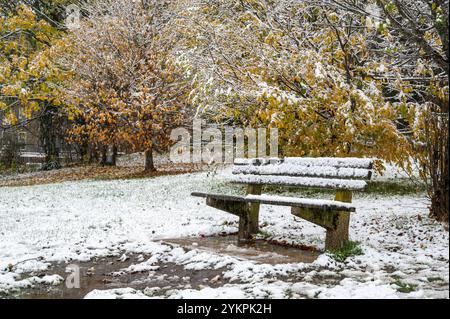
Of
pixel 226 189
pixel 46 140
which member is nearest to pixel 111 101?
pixel 226 189

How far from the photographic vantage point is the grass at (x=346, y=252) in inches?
214

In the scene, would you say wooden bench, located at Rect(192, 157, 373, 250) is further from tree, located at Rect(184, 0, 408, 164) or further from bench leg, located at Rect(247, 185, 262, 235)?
tree, located at Rect(184, 0, 408, 164)

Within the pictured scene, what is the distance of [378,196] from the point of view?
34.2 feet

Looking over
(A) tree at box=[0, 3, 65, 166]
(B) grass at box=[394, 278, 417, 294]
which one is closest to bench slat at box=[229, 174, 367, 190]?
(B) grass at box=[394, 278, 417, 294]

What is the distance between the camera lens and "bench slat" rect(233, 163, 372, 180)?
564cm

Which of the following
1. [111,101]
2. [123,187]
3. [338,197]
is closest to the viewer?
[338,197]

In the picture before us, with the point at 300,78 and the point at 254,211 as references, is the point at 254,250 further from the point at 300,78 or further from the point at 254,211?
the point at 300,78

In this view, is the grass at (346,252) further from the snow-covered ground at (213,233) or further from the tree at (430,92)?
the tree at (430,92)

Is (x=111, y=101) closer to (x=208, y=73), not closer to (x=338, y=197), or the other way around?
(x=208, y=73)

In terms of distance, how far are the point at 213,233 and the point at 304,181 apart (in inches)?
73.4

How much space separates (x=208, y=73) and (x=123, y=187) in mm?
4435

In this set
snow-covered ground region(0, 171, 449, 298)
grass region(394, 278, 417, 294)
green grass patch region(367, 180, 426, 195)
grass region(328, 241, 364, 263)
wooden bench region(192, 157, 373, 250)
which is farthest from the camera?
green grass patch region(367, 180, 426, 195)

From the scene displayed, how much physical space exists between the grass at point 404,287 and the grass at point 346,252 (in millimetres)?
1019

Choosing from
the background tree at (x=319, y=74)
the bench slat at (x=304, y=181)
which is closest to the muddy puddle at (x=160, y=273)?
the bench slat at (x=304, y=181)
